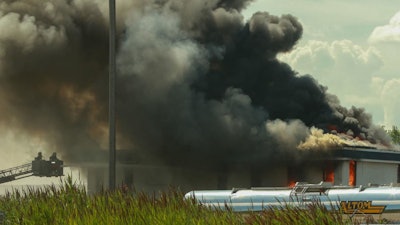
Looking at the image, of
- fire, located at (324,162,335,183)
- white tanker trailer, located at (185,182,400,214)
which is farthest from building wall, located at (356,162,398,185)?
white tanker trailer, located at (185,182,400,214)

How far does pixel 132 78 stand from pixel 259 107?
12.4 meters

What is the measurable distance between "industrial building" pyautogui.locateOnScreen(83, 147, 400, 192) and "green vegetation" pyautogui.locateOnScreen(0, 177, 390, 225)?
4622 cm

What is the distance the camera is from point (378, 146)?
7800cm

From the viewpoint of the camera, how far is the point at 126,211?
62.6ft

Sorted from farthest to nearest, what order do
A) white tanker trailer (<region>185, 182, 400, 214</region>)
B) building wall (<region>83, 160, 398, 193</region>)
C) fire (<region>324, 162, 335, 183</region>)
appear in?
fire (<region>324, 162, 335, 183</region>), building wall (<region>83, 160, 398, 193</region>), white tanker trailer (<region>185, 182, 400, 214</region>)

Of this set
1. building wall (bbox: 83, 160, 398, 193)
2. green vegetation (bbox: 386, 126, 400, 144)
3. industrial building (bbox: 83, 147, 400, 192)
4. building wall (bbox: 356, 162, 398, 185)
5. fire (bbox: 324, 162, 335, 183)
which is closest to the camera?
building wall (bbox: 356, 162, 398, 185)

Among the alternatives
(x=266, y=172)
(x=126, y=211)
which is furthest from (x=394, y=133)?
(x=126, y=211)

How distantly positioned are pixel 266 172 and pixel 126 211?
57772 millimetres

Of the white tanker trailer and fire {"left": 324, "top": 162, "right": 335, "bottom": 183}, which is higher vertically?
fire {"left": 324, "top": 162, "right": 335, "bottom": 183}

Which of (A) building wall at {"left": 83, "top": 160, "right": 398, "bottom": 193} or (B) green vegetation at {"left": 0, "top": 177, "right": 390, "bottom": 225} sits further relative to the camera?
(A) building wall at {"left": 83, "top": 160, "right": 398, "bottom": 193}

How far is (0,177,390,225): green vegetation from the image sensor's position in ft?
51.6

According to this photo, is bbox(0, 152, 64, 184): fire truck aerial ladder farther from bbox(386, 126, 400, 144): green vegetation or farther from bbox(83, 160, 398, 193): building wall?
bbox(386, 126, 400, 144): green vegetation

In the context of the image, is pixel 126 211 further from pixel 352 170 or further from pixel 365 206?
pixel 352 170

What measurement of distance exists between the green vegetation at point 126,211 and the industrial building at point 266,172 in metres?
46.2
